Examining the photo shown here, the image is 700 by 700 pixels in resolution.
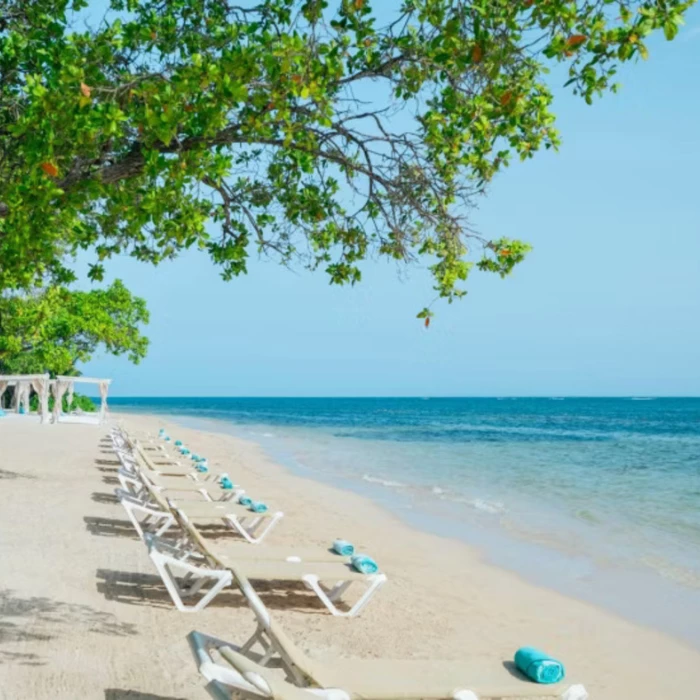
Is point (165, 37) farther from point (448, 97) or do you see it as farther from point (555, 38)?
point (555, 38)

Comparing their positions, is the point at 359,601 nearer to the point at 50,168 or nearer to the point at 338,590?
the point at 338,590

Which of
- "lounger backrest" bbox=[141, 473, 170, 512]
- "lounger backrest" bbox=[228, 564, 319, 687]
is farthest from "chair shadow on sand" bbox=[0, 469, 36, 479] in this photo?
"lounger backrest" bbox=[228, 564, 319, 687]

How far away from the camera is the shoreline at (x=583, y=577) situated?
7.69 meters

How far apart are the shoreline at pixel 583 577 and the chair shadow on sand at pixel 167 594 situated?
2.76 metres

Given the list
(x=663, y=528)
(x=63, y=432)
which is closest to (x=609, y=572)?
(x=663, y=528)

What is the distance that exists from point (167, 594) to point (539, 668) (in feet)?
12.8

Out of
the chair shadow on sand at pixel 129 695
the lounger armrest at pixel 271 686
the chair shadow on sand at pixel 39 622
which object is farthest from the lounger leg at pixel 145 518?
the lounger armrest at pixel 271 686

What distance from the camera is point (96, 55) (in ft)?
16.4

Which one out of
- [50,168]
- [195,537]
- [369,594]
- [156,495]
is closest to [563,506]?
[156,495]

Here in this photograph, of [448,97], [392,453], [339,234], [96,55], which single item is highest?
[96,55]

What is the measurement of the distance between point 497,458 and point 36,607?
23323 millimetres

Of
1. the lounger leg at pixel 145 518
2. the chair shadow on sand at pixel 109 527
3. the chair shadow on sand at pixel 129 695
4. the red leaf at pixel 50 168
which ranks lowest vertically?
the chair shadow on sand at pixel 109 527

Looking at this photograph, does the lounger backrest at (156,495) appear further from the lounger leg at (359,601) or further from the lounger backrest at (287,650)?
the lounger backrest at (287,650)

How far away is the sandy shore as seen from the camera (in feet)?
17.2
